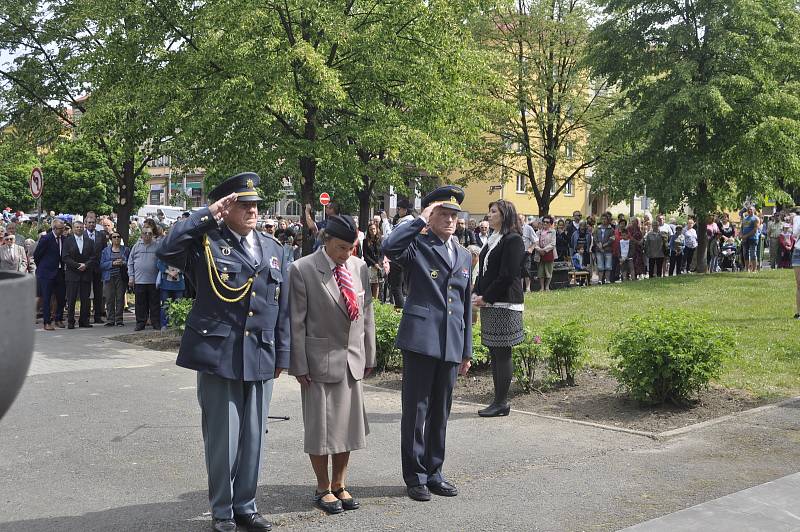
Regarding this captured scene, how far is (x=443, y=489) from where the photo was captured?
578 cm

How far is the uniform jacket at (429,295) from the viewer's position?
593 cm

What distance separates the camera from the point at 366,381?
10.3 meters

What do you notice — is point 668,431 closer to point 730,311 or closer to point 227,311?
point 227,311

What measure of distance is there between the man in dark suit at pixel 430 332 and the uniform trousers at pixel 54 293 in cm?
1236

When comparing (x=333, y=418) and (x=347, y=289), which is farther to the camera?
(x=347, y=289)

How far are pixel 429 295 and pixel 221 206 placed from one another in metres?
1.70

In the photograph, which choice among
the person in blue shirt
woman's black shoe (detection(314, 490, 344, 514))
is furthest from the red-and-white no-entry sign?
woman's black shoe (detection(314, 490, 344, 514))

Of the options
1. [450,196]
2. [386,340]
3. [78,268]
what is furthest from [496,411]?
[78,268]

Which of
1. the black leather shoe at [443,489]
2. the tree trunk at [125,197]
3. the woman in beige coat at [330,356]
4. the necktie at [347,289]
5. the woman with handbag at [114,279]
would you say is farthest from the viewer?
the tree trunk at [125,197]

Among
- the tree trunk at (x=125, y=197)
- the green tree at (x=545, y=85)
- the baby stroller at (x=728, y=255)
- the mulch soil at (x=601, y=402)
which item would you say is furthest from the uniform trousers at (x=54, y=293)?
the green tree at (x=545, y=85)

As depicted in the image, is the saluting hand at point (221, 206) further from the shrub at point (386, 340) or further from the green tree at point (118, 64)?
the green tree at point (118, 64)

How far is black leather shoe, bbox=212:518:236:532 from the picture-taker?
194 inches

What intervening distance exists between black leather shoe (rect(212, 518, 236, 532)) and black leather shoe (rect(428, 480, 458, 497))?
1.44 meters

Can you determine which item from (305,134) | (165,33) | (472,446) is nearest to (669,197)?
(305,134)
